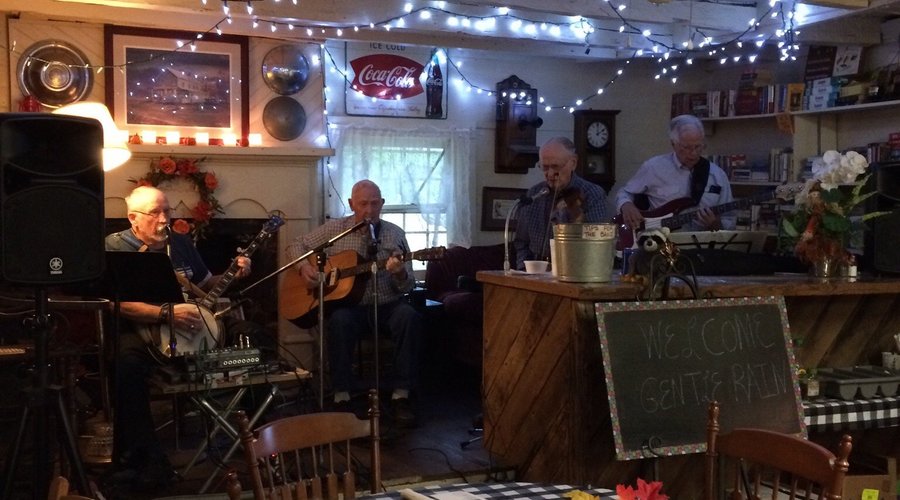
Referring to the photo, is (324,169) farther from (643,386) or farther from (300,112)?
(643,386)

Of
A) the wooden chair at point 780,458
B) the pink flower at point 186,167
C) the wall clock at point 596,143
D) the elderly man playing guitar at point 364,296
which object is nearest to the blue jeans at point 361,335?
the elderly man playing guitar at point 364,296

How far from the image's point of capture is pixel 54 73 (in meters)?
5.21

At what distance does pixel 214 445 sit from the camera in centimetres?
416

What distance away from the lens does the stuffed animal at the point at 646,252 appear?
9.89ft

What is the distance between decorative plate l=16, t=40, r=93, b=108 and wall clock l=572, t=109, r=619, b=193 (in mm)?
3489

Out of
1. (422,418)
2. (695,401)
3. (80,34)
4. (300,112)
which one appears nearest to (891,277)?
(695,401)

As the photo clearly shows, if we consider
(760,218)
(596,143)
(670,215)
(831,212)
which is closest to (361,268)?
(670,215)

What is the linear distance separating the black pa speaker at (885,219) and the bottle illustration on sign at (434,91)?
3.46 meters

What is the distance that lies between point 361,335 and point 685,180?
6.71 ft

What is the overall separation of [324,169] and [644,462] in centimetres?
355

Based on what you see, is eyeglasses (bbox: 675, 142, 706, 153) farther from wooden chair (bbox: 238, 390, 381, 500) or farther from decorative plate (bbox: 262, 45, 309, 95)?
wooden chair (bbox: 238, 390, 381, 500)

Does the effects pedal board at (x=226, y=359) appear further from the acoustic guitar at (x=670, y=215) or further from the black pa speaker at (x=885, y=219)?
the black pa speaker at (x=885, y=219)

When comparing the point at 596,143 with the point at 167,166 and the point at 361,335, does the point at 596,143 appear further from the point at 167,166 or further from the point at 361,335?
the point at 167,166

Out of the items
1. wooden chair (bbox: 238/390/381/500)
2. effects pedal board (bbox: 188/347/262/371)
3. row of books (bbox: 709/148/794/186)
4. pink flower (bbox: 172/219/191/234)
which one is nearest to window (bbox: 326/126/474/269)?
pink flower (bbox: 172/219/191/234)
